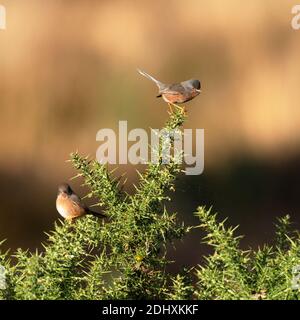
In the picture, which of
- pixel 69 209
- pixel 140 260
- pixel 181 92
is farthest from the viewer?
pixel 181 92

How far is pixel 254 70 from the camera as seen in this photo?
8.29 feet

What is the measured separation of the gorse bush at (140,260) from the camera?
1.08 m

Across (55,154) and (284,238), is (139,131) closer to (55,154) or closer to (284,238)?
(55,154)

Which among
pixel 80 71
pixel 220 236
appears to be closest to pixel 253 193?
pixel 80 71

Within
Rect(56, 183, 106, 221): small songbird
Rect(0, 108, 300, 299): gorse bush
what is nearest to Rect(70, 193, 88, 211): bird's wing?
Rect(56, 183, 106, 221): small songbird

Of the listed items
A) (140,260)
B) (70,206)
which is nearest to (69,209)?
(70,206)

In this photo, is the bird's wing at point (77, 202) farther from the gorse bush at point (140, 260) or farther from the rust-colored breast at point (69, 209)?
the gorse bush at point (140, 260)

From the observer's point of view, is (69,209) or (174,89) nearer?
(69,209)

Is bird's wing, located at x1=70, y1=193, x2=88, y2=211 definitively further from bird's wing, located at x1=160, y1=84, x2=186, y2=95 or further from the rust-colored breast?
bird's wing, located at x1=160, y1=84, x2=186, y2=95

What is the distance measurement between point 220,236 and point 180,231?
0.52 feet

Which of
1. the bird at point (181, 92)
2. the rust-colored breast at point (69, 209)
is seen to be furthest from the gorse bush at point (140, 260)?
the bird at point (181, 92)

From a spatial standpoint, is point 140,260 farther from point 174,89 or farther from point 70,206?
point 174,89

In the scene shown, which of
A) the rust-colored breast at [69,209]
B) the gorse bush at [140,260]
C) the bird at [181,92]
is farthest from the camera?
the bird at [181,92]

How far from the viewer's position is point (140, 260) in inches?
47.2
